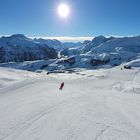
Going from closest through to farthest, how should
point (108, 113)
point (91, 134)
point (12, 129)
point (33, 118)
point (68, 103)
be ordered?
point (91, 134) < point (12, 129) < point (33, 118) < point (108, 113) < point (68, 103)

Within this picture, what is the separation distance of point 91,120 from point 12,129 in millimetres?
4673

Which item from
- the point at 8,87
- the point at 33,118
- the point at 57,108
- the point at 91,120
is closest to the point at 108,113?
Result: the point at 91,120

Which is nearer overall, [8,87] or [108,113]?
[108,113]

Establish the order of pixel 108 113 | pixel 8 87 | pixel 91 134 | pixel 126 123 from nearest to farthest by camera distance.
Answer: pixel 91 134
pixel 126 123
pixel 108 113
pixel 8 87

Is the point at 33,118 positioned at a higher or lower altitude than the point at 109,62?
higher

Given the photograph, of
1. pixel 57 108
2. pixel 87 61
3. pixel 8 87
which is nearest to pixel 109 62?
pixel 87 61

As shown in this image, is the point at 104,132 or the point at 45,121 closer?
the point at 104,132

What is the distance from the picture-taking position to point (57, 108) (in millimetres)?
17391

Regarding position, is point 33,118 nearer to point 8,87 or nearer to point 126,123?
point 126,123

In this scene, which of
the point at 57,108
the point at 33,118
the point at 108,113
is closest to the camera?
the point at 33,118

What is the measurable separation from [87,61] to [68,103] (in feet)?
536

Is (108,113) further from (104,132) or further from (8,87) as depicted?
(8,87)

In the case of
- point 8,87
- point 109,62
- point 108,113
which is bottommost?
point 109,62

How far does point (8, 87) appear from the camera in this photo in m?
31.3
